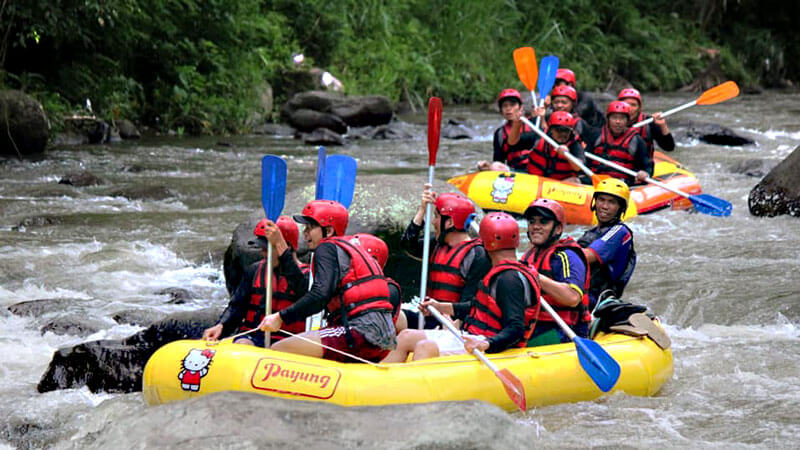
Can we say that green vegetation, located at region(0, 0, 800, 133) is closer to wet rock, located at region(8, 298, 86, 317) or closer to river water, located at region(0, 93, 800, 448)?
river water, located at region(0, 93, 800, 448)

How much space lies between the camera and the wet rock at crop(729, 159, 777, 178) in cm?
1081

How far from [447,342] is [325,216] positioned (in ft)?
2.52

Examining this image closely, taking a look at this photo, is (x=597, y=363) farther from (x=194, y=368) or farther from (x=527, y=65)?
(x=527, y=65)

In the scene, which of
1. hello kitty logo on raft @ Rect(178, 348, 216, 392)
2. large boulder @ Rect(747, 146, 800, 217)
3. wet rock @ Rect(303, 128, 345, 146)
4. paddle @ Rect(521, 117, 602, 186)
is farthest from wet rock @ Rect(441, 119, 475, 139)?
hello kitty logo on raft @ Rect(178, 348, 216, 392)

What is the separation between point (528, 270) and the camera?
162 inches

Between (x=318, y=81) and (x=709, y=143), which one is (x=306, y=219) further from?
(x=318, y=81)

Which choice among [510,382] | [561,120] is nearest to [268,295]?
[510,382]

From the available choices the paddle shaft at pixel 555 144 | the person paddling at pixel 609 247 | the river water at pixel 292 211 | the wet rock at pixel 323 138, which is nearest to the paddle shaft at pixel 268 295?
the river water at pixel 292 211

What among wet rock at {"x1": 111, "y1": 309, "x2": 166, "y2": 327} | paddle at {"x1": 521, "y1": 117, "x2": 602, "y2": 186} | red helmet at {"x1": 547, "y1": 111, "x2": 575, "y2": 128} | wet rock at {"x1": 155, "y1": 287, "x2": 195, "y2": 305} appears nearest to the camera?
wet rock at {"x1": 111, "y1": 309, "x2": 166, "y2": 327}

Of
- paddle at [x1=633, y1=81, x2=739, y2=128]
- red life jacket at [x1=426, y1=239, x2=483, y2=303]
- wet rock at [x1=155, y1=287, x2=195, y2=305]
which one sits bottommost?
wet rock at [x1=155, y1=287, x2=195, y2=305]

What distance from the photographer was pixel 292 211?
243 inches

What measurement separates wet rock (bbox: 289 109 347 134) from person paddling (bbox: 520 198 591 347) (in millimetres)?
10194

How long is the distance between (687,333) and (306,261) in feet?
7.48

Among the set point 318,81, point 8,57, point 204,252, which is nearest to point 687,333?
point 204,252
